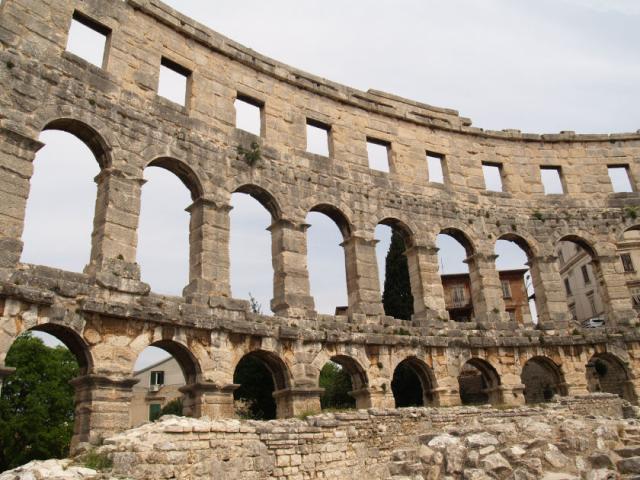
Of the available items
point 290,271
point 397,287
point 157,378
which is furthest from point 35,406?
point 290,271

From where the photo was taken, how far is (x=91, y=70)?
13.6 m

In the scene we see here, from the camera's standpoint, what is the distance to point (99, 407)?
1071 cm

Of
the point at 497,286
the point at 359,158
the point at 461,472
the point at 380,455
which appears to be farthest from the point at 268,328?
the point at 497,286

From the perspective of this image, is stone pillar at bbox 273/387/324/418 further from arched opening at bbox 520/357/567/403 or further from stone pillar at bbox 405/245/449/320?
arched opening at bbox 520/357/567/403

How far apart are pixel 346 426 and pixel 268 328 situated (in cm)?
296

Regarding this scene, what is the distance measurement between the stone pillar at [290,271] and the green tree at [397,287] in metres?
10.4

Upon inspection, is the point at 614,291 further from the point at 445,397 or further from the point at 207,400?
the point at 207,400

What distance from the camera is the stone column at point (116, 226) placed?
1215 centimetres

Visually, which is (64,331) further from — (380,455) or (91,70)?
(380,455)

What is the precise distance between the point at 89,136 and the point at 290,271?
19.5ft

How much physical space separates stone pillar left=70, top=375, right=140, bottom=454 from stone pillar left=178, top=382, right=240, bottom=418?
1456 millimetres

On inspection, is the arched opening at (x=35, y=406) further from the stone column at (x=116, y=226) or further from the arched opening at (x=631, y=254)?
the arched opening at (x=631, y=254)

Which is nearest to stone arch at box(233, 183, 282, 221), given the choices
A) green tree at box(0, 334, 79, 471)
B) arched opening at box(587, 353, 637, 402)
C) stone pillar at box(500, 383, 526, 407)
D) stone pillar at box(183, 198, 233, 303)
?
stone pillar at box(183, 198, 233, 303)

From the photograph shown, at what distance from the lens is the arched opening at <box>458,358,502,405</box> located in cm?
1755
